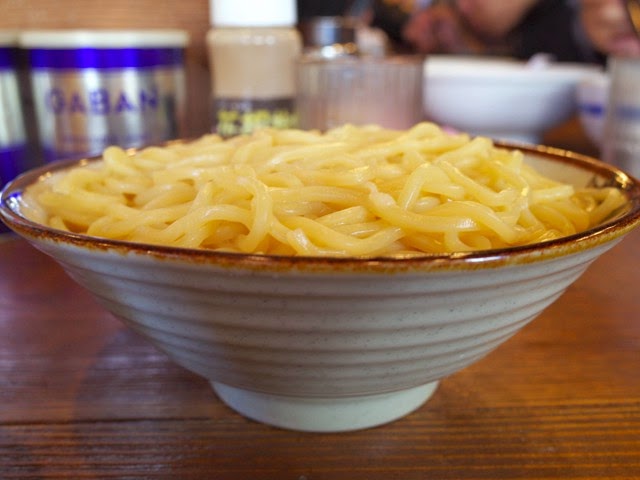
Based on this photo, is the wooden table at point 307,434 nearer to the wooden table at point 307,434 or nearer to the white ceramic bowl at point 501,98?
the wooden table at point 307,434

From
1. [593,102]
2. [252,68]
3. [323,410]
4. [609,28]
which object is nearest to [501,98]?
[593,102]

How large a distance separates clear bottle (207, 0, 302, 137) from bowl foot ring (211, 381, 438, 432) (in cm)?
90

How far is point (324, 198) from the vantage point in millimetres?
549

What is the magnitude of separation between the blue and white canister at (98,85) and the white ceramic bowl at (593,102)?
3.48 feet

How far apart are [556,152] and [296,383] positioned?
1.55 feet

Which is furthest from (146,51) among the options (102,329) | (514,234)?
(514,234)

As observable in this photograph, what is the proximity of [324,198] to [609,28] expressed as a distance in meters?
2.30

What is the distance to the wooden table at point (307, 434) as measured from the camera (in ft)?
1.70

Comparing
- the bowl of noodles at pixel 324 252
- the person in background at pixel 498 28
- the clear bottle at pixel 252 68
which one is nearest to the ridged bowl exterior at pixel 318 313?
the bowl of noodles at pixel 324 252

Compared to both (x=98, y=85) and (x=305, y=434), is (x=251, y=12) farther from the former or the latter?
(x=305, y=434)

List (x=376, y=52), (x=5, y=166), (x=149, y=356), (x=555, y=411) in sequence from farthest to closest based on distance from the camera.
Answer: (x=376, y=52) → (x=5, y=166) → (x=149, y=356) → (x=555, y=411)

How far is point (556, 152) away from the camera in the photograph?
0.78 meters

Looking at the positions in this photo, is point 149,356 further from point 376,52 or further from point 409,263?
point 376,52

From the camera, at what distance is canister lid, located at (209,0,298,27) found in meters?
1.34
